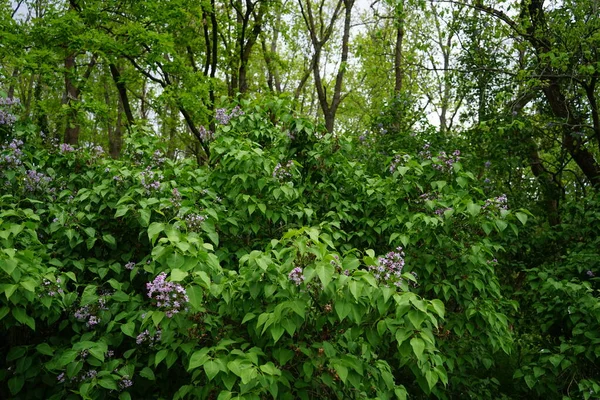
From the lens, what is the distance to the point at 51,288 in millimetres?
3490

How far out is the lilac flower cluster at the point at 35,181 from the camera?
14.6ft

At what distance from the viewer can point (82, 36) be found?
10.1m

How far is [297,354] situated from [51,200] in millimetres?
2685

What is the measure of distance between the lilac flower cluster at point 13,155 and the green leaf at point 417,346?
142 inches

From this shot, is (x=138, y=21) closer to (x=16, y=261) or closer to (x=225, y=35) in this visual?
(x=225, y=35)

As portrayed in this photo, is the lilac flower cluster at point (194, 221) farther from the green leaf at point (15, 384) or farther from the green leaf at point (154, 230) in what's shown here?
the green leaf at point (15, 384)

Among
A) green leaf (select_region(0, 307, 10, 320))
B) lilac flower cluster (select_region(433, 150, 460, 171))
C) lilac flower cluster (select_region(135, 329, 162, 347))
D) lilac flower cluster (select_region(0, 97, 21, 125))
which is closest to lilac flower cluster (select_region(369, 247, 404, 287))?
lilac flower cluster (select_region(135, 329, 162, 347))

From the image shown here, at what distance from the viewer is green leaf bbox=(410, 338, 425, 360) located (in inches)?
101

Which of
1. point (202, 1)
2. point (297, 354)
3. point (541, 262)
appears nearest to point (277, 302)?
point (297, 354)

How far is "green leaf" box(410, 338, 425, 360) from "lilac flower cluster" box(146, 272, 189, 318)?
4.19ft

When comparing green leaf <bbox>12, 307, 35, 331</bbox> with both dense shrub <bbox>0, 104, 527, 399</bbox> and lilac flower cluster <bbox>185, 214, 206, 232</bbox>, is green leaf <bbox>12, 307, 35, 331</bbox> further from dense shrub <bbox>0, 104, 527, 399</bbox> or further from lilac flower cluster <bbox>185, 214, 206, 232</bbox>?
lilac flower cluster <bbox>185, 214, 206, 232</bbox>

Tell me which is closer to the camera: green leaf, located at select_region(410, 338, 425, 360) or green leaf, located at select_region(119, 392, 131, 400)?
green leaf, located at select_region(410, 338, 425, 360)

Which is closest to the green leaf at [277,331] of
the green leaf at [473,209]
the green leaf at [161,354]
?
the green leaf at [161,354]

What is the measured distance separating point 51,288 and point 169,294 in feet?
3.66
